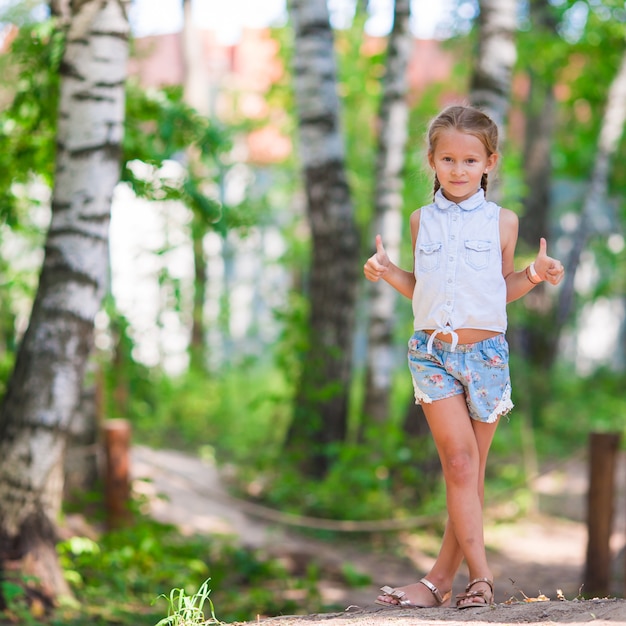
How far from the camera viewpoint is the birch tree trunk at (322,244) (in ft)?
28.2

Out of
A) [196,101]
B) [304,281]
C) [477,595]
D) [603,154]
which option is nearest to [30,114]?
[477,595]

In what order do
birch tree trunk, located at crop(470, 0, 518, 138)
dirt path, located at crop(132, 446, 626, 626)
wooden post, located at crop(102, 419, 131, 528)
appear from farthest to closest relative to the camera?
birch tree trunk, located at crop(470, 0, 518, 138)
dirt path, located at crop(132, 446, 626, 626)
wooden post, located at crop(102, 419, 131, 528)

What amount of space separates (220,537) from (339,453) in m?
1.71

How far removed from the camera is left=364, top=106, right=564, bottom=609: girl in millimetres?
3172

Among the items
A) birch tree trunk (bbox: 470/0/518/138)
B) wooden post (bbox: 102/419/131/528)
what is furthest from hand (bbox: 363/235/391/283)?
Answer: birch tree trunk (bbox: 470/0/518/138)

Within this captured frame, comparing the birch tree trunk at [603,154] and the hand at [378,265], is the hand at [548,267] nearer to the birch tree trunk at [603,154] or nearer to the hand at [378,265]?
the hand at [378,265]

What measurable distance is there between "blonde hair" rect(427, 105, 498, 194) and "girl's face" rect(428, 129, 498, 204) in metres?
0.02

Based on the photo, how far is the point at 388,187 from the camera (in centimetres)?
876

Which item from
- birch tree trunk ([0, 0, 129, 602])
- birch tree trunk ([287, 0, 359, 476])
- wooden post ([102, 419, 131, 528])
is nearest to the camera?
birch tree trunk ([0, 0, 129, 602])

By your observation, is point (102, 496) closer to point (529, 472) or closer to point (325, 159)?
point (325, 159)

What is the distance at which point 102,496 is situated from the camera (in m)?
7.14

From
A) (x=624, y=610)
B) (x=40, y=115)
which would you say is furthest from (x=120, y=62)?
(x=624, y=610)

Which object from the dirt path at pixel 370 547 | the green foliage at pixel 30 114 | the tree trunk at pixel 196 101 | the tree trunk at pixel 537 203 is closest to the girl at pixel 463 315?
the dirt path at pixel 370 547

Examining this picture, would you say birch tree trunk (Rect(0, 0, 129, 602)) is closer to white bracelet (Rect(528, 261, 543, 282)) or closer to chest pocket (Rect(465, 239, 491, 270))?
chest pocket (Rect(465, 239, 491, 270))
